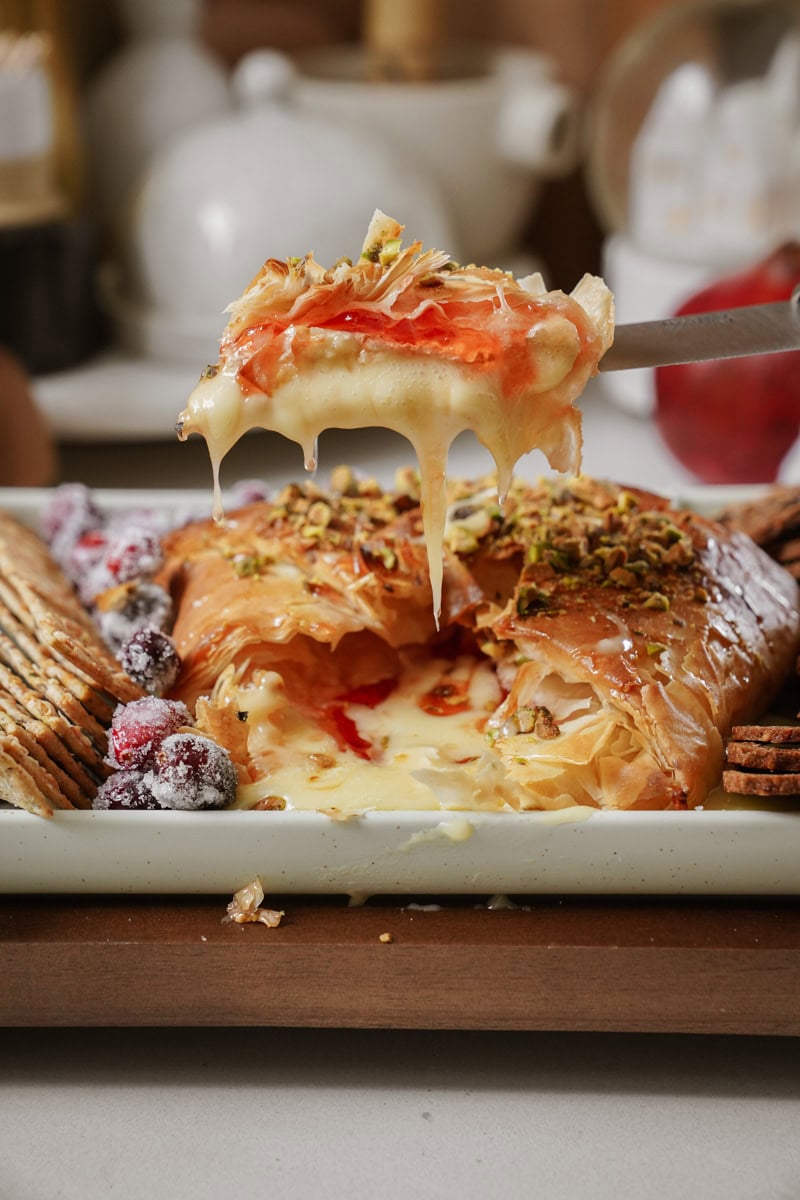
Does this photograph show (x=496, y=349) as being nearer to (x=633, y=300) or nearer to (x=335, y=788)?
(x=335, y=788)

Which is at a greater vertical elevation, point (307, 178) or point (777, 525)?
point (307, 178)

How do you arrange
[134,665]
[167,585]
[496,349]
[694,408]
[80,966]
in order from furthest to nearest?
[694,408], [167,585], [134,665], [496,349], [80,966]

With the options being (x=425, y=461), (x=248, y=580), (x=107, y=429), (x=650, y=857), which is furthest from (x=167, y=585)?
(x=107, y=429)

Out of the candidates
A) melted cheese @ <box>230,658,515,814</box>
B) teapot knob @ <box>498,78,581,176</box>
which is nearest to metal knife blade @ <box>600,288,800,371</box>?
melted cheese @ <box>230,658,515,814</box>

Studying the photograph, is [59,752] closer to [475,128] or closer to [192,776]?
[192,776]

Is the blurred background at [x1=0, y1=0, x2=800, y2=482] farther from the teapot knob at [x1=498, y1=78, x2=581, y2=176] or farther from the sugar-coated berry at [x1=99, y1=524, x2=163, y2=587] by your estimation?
the sugar-coated berry at [x1=99, y1=524, x2=163, y2=587]

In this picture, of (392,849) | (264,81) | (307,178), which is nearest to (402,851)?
(392,849)

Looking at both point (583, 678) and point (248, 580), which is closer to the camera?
point (583, 678)
